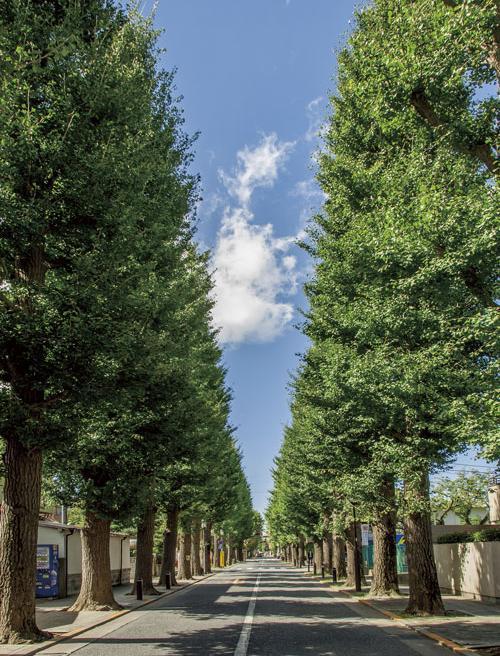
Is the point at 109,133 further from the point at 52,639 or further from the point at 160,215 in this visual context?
the point at 52,639

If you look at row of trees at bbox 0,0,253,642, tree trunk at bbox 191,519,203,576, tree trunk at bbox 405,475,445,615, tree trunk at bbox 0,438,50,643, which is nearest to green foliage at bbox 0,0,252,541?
row of trees at bbox 0,0,253,642

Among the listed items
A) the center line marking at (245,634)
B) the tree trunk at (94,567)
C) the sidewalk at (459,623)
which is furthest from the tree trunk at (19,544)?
the sidewalk at (459,623)

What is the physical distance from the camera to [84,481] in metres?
17.5

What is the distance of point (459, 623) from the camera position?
13930 mm

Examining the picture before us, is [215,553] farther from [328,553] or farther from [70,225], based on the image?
[70,225]

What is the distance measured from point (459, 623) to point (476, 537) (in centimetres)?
872

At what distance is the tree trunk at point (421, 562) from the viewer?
15.5 metres

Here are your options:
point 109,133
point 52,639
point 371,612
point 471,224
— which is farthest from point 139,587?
point 471,224

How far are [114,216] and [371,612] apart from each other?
42.6ft

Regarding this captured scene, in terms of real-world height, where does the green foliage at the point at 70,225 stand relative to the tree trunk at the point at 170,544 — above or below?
above

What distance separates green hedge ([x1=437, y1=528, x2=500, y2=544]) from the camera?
2129 cm

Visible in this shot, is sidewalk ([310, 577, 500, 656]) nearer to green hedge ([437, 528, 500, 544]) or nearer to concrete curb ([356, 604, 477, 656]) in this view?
concrete curb ([356, 604, 477, 656])

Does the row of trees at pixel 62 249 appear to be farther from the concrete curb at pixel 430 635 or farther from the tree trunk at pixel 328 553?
the tree trunk at pixel 328 553

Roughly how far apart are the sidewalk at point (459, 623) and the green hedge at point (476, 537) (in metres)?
2.09
